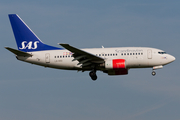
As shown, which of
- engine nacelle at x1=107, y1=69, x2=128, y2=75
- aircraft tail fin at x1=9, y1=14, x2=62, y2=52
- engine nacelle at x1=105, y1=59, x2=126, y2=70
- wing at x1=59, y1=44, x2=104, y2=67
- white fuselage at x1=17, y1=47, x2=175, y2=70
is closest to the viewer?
wing at x1=59, y1=44, x2=104, y2=67

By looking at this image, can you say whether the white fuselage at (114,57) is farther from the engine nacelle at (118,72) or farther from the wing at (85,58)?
the engine nacelle at (118,72)

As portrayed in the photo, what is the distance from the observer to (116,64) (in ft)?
127

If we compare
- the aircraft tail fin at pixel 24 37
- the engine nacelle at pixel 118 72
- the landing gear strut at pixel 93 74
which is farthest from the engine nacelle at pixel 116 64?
the aircraft tail fin at pixel 24 37

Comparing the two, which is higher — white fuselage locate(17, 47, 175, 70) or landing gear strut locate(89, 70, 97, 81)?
white fuselage locate(17, 47, 175, 70)

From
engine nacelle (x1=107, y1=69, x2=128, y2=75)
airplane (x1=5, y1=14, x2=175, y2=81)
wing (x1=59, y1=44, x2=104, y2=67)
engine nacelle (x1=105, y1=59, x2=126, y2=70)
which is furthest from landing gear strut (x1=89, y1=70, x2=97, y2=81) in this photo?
engine nacelle (x1=105, y1=59, x2=126, y2=70)

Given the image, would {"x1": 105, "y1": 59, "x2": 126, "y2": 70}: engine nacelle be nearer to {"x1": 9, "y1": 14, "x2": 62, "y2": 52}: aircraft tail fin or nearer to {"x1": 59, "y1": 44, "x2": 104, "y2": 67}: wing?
{"x1": 59, "y1": 44, "x2": 104, "y2": 67}: wing

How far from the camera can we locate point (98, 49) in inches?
1618

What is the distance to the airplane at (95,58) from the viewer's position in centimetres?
3909

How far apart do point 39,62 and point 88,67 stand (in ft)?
22.0

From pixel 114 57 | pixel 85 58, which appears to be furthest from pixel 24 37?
pixel 114 57

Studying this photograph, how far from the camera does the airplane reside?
39.1m

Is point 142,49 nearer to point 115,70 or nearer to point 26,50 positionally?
point 115,70

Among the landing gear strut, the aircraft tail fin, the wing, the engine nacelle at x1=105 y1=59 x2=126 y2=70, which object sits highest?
the aircraft tail fin

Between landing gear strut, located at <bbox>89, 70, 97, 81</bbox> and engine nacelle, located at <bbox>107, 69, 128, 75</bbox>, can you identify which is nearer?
landing gear strut, located at <bbox>89, 70, 97, 81</bbox>
